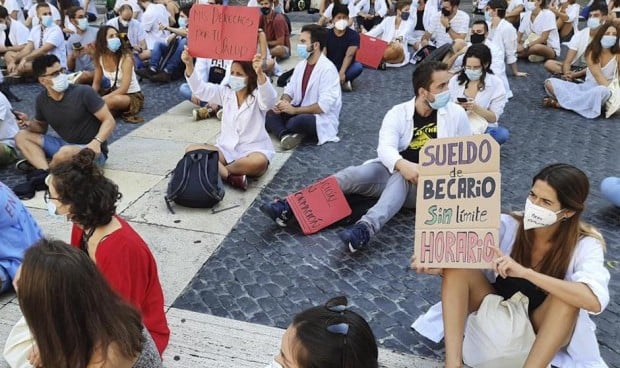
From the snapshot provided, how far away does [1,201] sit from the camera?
3.43 meters

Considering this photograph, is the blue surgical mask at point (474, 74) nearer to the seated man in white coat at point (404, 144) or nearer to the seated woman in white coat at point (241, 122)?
the seated man in white coat at point (404, 144)

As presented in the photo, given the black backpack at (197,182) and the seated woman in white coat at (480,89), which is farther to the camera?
the seated woman in white coat at (480,89)

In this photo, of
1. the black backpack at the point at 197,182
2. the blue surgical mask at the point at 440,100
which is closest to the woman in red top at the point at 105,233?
the black backpack at the point at 197,182

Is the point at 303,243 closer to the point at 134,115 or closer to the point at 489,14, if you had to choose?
the point at 134,115

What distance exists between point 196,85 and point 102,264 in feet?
9.76

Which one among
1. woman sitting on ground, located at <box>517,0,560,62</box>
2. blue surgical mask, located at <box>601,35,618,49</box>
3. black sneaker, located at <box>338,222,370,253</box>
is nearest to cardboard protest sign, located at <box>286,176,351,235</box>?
black sneaker, located at <box>338,222,370,253</box>

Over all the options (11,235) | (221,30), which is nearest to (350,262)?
(11,235)

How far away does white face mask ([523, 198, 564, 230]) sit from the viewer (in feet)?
9.05

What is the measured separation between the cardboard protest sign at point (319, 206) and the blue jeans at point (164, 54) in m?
4.88

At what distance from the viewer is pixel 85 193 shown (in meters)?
2.68

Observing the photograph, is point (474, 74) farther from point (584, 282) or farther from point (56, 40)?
point (56, 40)

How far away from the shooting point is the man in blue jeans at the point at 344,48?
8281mm

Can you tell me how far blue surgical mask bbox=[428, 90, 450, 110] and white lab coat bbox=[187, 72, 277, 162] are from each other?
138 centimetres

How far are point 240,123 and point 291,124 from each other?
1.16 meters
